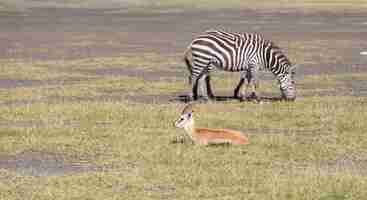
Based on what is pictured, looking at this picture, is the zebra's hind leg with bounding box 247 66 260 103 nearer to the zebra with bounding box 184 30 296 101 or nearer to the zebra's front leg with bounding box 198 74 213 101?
the zebra with bounding box 184 30 296 101

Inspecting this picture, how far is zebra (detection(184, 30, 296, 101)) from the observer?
23953 millimetres

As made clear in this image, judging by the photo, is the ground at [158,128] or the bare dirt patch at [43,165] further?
the bare dirt patch at [43,165]

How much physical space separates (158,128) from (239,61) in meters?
5.65

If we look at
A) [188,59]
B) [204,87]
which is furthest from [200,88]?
[188,59]

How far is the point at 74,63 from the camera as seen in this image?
34.3 metres

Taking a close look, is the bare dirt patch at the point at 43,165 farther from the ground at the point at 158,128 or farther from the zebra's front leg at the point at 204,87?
the zebra's front leg at the point at 204,87

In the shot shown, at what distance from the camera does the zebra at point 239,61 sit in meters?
24.0

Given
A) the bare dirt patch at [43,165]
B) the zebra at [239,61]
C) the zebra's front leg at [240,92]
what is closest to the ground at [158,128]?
the bare dirt patch at [43,165]

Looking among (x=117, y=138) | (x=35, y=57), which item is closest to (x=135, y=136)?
(x=117, y=138)

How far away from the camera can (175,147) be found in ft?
53.9

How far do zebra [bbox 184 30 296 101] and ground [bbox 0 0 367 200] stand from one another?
69 centimetres

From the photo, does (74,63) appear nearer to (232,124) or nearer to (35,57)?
(35,57)

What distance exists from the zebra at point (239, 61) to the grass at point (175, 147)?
861mm

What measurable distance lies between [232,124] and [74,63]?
50.9ft
